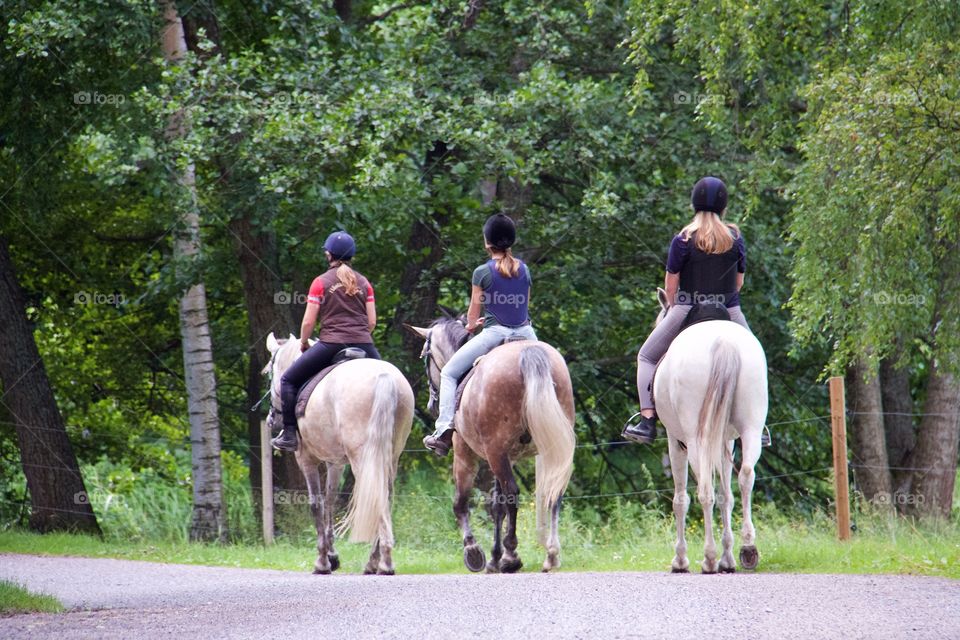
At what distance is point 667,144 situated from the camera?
19.4m

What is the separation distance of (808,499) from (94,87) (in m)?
12.5

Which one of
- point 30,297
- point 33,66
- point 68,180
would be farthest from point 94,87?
point 30,297

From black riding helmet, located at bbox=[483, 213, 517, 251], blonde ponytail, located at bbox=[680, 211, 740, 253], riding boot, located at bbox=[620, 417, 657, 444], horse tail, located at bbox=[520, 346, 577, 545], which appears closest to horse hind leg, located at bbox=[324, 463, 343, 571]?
horse tail, located at bbox=[520, 346, 577, 545]

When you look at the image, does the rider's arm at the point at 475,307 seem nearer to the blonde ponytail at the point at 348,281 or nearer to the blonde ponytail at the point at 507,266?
the blonde ponytail at the point at 507,266

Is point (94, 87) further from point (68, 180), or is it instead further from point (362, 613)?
point (362, 613)

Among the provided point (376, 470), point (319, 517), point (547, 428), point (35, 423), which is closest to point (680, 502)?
point (547, 428)

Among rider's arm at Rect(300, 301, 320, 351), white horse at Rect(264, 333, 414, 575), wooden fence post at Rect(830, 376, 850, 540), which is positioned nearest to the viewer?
white horse at Rect(264, 333, 414, 575)

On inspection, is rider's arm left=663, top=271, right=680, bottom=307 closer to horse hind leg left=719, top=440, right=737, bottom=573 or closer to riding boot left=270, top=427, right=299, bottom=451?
horse hind leg left=719, top=440, right=737, bottom=573

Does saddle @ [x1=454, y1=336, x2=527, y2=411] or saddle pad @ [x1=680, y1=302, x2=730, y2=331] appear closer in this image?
saddle pad @ [x1=680, y1=302, x2=730, y2=331]

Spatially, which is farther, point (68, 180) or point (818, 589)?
point (68, 180)

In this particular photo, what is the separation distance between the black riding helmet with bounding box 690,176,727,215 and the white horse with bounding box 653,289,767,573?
98 centimetres

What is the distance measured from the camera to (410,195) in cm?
1819

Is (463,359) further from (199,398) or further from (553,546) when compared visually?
(199,398)

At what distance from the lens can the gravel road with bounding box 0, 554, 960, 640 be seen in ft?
22.9
